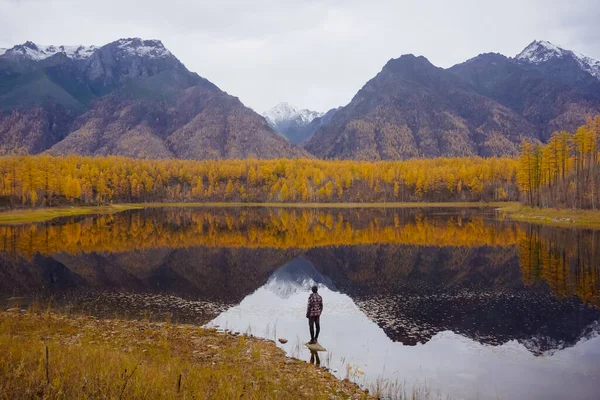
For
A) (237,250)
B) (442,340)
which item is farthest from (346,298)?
(237,250)

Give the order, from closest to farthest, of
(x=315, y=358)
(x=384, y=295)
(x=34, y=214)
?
(x=315, y=358) → (x=384, y=295) → (x=34, y=214)

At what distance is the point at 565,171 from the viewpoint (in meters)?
107

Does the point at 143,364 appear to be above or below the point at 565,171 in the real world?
below

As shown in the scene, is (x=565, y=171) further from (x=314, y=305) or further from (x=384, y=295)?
(x=314, y=305)

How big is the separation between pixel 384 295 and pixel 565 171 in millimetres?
96299

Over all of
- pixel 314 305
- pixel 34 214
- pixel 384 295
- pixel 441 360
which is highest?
pixel 314 305

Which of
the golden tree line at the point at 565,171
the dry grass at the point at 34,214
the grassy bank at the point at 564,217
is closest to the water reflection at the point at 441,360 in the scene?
the grassy bank at the point at 564,217

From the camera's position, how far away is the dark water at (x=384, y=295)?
1917 cm

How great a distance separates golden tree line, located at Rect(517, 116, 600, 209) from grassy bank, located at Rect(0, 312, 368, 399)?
299 feet

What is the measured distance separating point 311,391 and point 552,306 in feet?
72.2

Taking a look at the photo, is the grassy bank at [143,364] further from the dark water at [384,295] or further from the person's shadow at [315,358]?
the dark water at [384,295]

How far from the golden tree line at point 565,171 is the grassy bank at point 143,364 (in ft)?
299

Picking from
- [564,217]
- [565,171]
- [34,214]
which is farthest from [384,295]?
[34,214]

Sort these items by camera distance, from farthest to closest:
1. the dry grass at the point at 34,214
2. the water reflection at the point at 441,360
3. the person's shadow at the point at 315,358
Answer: the dry grass at the point at 34,214, the person's shadow at the point at 315,358, the water reflection at the point at 441,360
